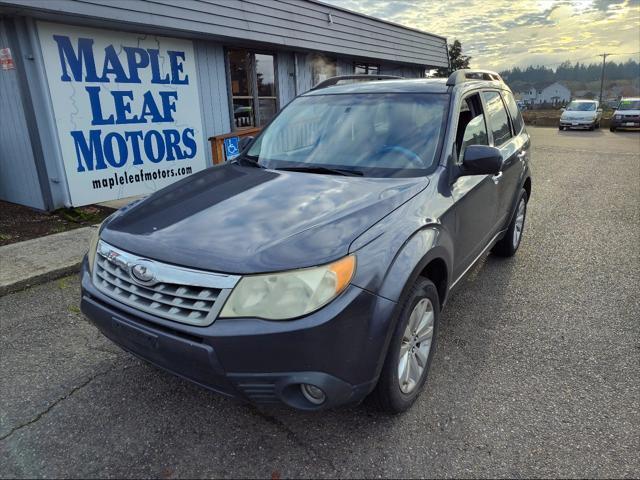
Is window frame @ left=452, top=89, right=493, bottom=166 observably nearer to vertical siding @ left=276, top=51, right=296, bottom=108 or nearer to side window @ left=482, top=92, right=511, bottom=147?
side window @ left=482, top=92, right=511, bottom=147

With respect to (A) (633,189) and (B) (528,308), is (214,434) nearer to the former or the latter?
(B) (528,308)

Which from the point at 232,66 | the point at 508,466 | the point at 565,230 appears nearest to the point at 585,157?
the point at 565,230

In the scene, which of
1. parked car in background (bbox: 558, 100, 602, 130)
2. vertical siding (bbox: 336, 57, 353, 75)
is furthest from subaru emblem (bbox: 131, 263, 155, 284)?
parked car in background (bbox: 558, 100, 602, 130)

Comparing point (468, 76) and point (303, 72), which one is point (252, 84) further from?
point (468, 76)

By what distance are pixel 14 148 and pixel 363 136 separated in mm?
5970

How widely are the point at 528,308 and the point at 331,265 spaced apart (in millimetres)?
2470

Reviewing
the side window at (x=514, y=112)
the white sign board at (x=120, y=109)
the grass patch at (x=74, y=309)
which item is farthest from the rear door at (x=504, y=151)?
the white sign board at (x=120, y=109)

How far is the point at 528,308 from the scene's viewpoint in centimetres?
370

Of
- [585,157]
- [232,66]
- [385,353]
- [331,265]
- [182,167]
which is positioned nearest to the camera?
[331,265]

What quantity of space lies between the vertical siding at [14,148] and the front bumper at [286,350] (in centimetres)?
563

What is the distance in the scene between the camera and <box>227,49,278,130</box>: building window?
365 inches

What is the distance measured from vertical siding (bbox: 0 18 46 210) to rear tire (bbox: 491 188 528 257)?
6088 mm

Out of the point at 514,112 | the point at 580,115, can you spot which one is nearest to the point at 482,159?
the point at 514,112

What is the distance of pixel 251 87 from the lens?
9727 millimetres
